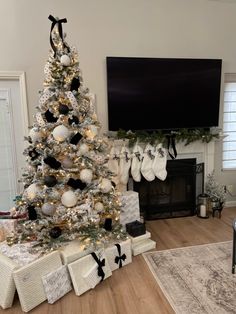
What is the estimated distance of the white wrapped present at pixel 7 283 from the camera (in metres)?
1.91

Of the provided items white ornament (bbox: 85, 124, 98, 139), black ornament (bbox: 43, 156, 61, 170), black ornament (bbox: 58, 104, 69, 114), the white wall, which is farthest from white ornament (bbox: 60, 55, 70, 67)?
the white wall

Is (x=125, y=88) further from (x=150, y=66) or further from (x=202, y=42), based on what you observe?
(x=202, y=42)

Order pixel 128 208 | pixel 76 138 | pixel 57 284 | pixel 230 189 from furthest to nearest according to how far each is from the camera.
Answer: pixel 230 189 → pixel 128 208 → pixel 76 138 → pixel 57 284

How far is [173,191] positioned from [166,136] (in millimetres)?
817

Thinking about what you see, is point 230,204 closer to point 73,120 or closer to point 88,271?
point 88,271

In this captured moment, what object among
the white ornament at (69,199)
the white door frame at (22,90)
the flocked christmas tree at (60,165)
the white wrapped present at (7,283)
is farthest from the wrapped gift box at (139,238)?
the white door frame at (22,90)

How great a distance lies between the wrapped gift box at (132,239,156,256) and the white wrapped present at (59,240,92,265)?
585 mm

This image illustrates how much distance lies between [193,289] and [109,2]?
3.29 metres

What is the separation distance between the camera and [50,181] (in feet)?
7.70

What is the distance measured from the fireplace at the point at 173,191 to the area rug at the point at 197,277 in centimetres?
91

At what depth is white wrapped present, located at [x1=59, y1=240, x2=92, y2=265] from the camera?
2146 millimetres

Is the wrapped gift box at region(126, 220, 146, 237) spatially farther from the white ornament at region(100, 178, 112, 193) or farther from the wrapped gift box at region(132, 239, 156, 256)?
the white ornament at region(100, 178, 112, 193)

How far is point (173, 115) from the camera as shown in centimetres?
346

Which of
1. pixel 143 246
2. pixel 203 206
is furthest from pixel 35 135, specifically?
pixel 203 206
